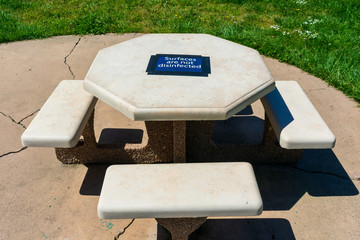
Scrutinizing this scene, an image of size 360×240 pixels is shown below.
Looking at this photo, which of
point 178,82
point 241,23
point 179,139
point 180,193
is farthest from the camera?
point 241,23

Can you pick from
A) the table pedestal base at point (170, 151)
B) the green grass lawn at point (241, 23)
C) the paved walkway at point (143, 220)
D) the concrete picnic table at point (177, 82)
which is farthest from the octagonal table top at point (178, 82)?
Answer: the green grass lawn at point (241, 23)

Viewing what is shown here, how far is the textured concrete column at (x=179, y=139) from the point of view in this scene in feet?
7.77

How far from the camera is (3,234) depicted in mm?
2377

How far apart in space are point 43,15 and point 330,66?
4.76m

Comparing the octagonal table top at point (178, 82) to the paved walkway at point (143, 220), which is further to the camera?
the paved walkway at point (143, 220)

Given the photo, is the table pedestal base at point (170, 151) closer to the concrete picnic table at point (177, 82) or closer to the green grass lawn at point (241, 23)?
the concrete picnic table at point (177, 82)

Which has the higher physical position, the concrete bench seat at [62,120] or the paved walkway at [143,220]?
the concrete bench seat at [62,120]

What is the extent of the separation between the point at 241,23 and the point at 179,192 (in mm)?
4323

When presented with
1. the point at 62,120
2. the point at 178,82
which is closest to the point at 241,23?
the point at 178,82

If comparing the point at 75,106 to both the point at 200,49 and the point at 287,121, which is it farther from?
the point at 287,121

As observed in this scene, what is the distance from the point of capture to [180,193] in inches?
74.6

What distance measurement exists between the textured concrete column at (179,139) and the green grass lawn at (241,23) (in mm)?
2463

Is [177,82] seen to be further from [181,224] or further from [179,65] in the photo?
[181,224]

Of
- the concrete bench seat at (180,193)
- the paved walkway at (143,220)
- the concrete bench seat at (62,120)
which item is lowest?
the paved walkway at (143,220)
